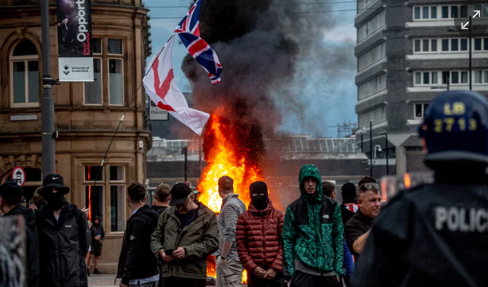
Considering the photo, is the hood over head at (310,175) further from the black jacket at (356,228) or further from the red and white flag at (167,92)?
the red and white flag at (167,92)

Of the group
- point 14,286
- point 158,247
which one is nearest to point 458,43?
point 158,247

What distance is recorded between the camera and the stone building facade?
85.8 feet

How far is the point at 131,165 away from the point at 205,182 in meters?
3.58

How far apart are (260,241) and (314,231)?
1.67 meters

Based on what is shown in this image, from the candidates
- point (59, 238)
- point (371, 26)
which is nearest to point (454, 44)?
point (371, 26)

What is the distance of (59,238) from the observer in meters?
8.81

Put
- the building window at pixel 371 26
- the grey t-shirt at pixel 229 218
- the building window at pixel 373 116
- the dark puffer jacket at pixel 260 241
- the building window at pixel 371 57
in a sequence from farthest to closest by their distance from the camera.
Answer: the building window at pixel 373 116, the building window at pixel 371 57, the building window at pixel 371 26, the grey t-shirt at pixel 229 218, the dark puffer jacket at pixel 260 241

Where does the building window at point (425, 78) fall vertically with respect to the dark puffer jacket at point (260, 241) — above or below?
above

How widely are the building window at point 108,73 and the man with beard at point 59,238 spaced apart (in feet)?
58.0

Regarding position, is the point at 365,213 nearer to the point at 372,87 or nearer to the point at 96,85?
the point at 96,85

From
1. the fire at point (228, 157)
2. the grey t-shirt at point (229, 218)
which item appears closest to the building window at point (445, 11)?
the fire at point (228, 157)

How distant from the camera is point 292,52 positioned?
3322cm

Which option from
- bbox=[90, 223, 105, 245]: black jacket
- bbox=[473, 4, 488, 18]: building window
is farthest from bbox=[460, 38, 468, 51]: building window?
bbox=[90, 223, 105, 245]: black jacket

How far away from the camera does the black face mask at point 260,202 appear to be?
A: 10414 mm
